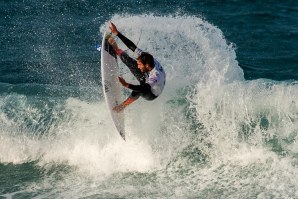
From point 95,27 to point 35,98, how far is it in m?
5.38

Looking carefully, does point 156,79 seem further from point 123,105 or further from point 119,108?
point 119,108

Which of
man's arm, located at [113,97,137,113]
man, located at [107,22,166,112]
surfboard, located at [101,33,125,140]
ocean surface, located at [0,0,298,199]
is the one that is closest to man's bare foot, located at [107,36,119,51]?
surfboard, located at [101,33,125,140]

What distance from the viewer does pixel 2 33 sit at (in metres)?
19.3

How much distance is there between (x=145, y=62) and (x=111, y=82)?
1.38 m

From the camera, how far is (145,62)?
36.1 feet

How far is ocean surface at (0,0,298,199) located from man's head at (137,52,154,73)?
1.85 metres

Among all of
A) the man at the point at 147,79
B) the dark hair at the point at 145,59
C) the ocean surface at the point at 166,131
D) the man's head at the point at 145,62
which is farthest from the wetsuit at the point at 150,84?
the ocean surface at the point at 166,131

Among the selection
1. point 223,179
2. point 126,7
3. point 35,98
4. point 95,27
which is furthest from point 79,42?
point 223,179

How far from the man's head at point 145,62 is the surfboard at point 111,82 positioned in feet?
3.77

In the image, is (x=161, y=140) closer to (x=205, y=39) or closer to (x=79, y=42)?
(x=205, y=39)

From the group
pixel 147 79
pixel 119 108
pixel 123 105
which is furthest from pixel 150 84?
pixel 119 108

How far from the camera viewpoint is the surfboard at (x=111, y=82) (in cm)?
1190

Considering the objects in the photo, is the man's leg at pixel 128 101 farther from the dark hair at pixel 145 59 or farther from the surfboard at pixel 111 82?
the dark hair at pixel 145 59

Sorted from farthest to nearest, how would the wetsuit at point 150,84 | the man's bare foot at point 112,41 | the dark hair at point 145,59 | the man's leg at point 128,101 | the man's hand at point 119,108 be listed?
the man's bare foot at point 112,41, the man's hand at point 119,108, the man's leg at point 128,101, the wetsuit at point 150,84, the dark hair at point 145,59
